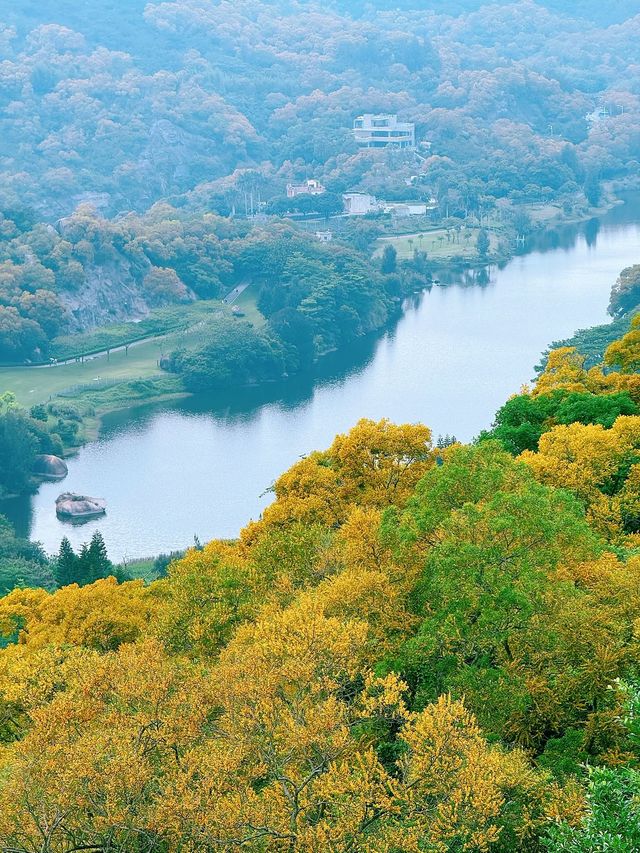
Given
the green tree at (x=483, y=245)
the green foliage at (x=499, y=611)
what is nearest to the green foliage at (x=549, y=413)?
the green foliage at (x=499, y=611)

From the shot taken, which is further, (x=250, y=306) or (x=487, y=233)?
(x=487, y=233)

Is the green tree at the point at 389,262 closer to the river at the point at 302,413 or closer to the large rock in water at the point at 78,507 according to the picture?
the river at the point at 302,413

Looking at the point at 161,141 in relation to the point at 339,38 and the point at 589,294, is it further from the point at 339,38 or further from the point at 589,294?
the point at 589,294

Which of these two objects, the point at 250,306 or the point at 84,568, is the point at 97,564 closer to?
the point at 84,568

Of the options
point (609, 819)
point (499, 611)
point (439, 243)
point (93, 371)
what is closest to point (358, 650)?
A: point (499, 611)

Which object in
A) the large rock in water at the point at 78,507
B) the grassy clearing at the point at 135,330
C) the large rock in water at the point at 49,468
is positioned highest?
the grassy clearing at the point at 135,330

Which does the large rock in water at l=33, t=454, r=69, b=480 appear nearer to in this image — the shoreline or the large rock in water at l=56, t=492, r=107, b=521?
the shoreline
